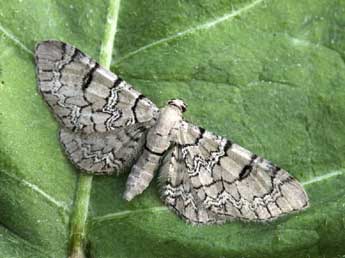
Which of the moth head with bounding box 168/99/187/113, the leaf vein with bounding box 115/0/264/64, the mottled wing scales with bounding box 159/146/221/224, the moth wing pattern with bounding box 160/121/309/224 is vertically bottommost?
the mottled wing scales with bounding box 159/146/221/224

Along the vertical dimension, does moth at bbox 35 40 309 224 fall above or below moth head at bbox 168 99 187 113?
below

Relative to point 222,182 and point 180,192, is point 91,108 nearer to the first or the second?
point 180,192

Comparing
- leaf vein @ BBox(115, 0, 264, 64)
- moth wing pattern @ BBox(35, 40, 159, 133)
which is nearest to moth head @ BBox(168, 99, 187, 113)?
moth wing pattern @ BBox(35, 40, 159, 133)

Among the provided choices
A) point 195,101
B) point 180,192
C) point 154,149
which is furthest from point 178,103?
point 180,192

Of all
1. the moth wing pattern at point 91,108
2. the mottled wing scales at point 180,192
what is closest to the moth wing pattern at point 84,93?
the moth wing pattern at point 91,108

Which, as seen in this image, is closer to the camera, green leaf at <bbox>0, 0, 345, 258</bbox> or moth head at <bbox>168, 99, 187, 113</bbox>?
green leaf at <bbox>0, 0, 345, 258</bbox>

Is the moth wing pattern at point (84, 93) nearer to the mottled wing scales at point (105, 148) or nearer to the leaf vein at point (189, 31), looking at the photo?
the mottled wing scales at point (105, 148)

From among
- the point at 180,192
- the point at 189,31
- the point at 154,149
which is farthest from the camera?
the point at 154,149

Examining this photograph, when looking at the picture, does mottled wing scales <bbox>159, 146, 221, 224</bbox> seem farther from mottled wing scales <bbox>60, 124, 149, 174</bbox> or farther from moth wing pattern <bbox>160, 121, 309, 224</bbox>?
mottled wing scales <bbox>60, 124, 149, 174</bbox>

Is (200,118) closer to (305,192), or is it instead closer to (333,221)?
(305,192)
